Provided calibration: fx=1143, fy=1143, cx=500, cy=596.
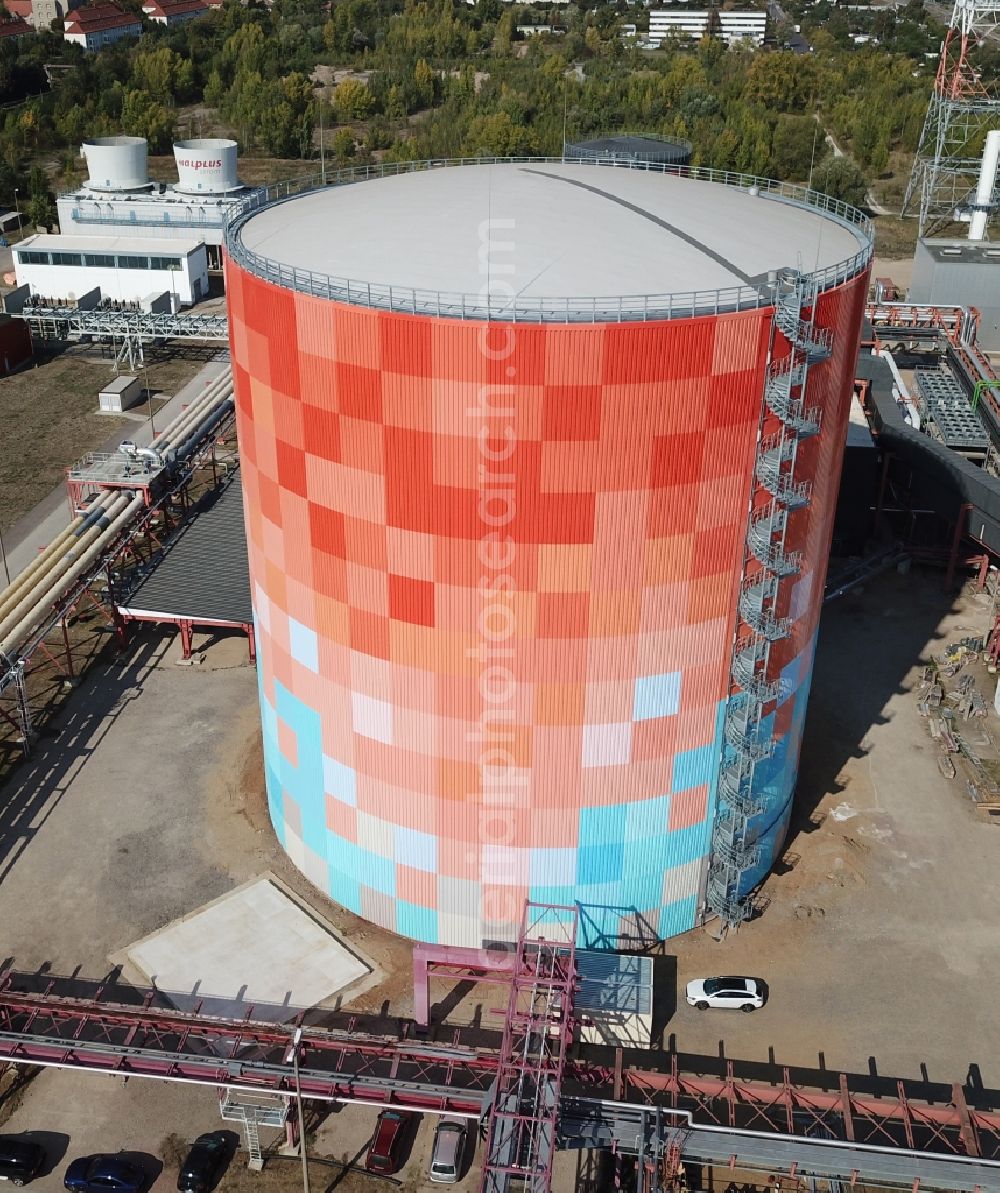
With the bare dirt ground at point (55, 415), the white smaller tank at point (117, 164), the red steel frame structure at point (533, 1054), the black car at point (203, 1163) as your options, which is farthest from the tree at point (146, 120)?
the black car at point (203, 1163)

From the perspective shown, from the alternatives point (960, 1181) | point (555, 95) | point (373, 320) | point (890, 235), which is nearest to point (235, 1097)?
point (960, 1181)

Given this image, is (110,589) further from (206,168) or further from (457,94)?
(457,94)

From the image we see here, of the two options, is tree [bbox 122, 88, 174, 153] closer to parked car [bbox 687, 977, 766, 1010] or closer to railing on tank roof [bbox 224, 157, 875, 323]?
railing on tank roof [bbox 224, 157, 875, 323]

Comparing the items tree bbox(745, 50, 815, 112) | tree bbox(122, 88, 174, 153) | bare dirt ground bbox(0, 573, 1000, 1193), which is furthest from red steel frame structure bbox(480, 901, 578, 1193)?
tree bbox(745, 50, 815, 112)

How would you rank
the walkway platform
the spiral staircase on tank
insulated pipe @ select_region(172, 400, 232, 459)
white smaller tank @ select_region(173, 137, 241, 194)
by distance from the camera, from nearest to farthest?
1. the spiral staircase on tank
2. the walkway platform
3. insulated pipe @ select_region(172, 400, 232, 459)
4. white smaller tank @ select_region(173, 137, 241, 194)

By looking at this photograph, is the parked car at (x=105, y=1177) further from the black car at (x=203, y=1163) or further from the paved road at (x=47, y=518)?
the paved road at (x=47, y=518)
